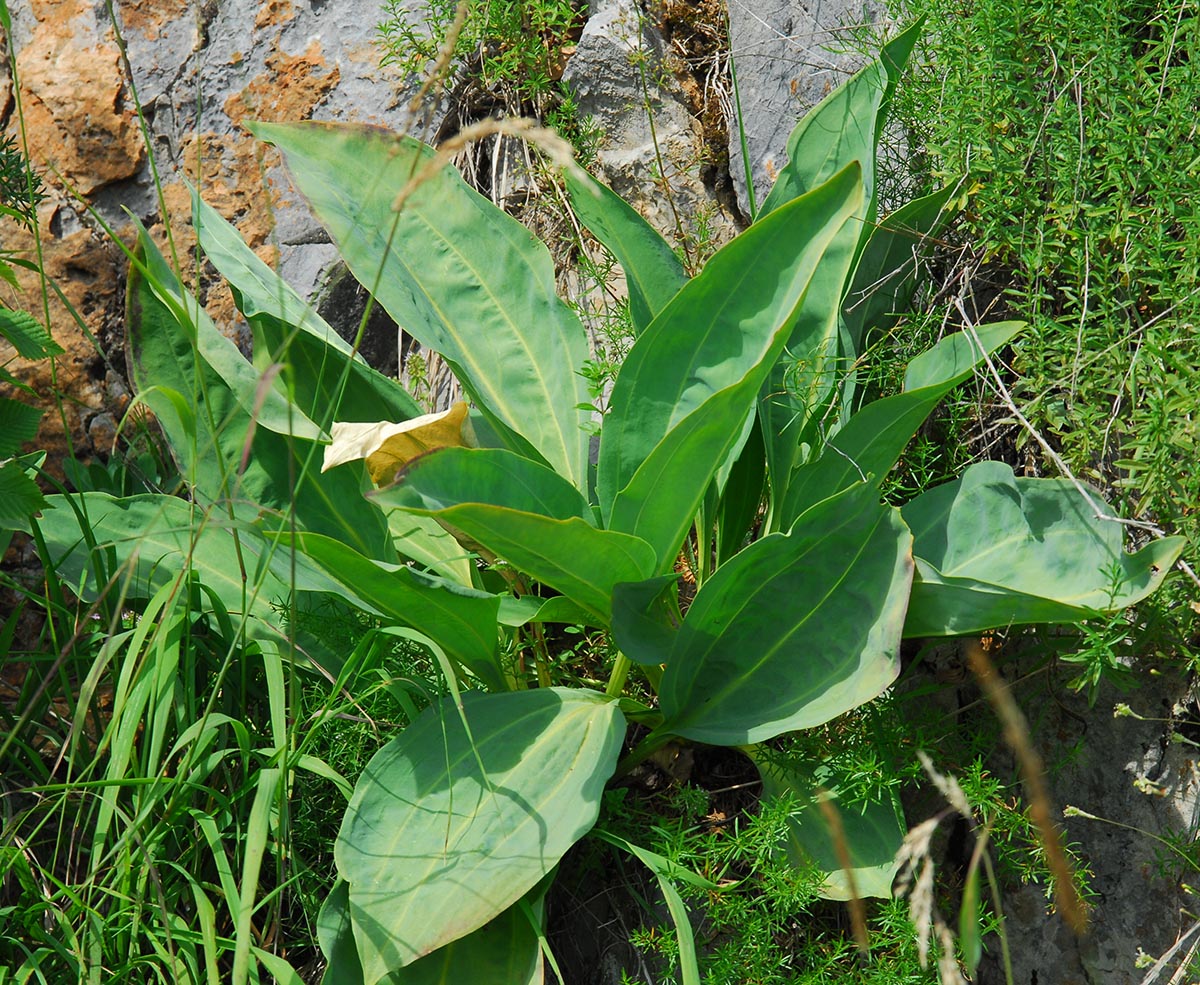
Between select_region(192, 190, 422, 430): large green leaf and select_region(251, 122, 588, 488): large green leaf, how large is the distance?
13cm

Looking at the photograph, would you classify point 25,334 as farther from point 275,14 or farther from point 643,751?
point 275,14

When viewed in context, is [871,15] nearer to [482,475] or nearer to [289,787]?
[482,475]

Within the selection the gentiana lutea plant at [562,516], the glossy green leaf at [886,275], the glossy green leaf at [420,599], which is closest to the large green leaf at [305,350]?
the gentiana lutea plant at [562,516]

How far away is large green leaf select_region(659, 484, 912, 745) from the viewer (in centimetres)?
123

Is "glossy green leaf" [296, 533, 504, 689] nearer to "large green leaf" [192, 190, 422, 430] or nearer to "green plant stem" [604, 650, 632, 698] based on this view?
"green plant stem" [604, 650, 632, 698]

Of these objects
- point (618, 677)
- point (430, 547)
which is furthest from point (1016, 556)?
point (430, 547)

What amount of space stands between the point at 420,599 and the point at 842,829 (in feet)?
1.88

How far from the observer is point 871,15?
1.84m

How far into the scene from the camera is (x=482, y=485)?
123 cm

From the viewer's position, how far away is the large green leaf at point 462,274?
153 cm

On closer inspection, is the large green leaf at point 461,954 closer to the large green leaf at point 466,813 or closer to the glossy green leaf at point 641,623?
the large green leaf at point 466,813

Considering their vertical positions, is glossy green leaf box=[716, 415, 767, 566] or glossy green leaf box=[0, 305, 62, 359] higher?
glossy green leaf box=[0, 305, 62, 359]

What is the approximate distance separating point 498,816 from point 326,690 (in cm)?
38

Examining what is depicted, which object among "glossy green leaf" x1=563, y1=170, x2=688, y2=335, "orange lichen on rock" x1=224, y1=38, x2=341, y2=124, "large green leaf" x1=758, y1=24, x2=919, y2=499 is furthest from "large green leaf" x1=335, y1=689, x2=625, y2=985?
"orange lichen on rock" x1=224, y1=38, x2=341, y2=124
